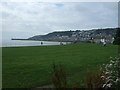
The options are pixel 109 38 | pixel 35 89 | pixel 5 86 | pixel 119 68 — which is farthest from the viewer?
pixel 109 38

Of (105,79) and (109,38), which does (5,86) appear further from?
(109,38)

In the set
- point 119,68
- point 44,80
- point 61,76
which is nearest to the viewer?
point 61,76

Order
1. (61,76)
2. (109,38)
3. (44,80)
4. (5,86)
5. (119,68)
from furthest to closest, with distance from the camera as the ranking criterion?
(109,38)
(44,80)
(5,86)
(119,68)
(61,76)

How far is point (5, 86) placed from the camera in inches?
340

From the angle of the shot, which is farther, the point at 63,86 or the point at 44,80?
the point at 44,80

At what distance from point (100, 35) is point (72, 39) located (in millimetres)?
11862

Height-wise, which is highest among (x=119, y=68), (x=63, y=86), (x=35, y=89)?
(x=119, y=68)

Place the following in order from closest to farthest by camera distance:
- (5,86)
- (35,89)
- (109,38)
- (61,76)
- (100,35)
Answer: (61,76), (35,89), (5,86), (109,38), (100,35)

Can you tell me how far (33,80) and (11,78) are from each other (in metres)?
1.11

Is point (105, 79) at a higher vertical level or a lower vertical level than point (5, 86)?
higher

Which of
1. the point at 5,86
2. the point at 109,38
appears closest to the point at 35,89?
the point at 5,86

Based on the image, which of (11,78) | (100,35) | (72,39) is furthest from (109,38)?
(11,78)

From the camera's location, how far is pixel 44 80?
9.70 m

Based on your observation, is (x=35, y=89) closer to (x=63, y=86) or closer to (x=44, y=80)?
(x=44, y=80)
